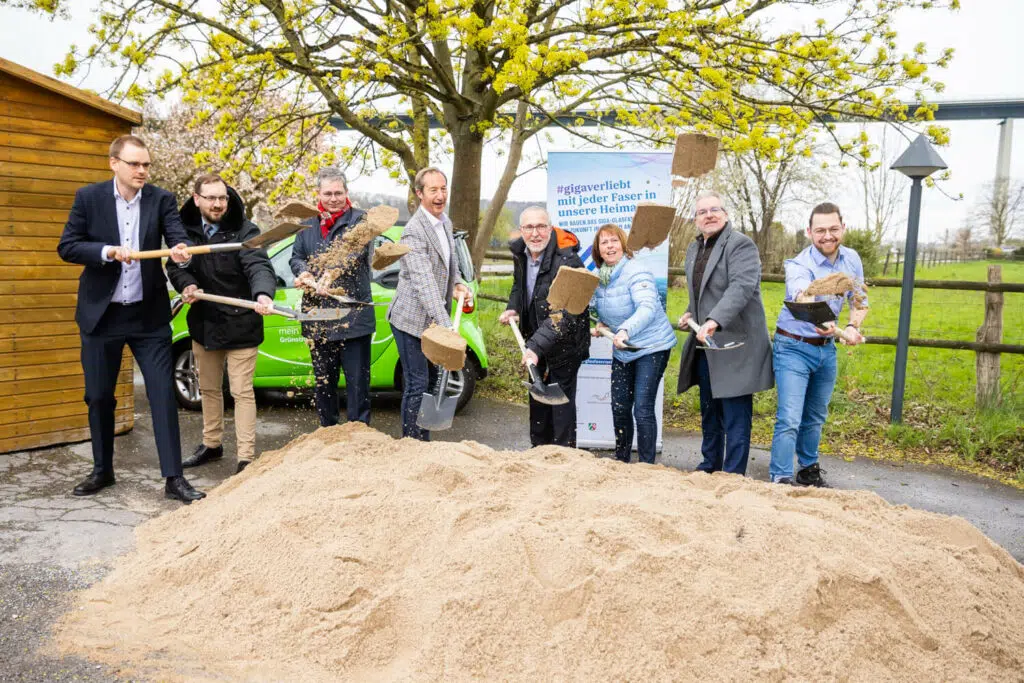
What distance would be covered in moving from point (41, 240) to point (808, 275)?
5.39 m

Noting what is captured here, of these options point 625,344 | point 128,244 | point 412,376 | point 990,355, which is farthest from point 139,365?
point 990,355

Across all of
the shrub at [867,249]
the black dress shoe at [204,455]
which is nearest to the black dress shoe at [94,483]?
the black dress shoe at [204,455]

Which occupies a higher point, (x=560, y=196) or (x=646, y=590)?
(x=560, y=196)

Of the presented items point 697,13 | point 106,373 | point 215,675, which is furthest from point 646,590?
point 697,13

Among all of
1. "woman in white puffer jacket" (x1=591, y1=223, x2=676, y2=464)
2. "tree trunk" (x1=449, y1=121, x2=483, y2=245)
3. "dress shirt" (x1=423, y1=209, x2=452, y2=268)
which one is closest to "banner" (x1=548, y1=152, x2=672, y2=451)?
"woman in white puffer jacket" (x1=591, y1=223, x2=676, y2=464)

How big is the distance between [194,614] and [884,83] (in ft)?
25.0

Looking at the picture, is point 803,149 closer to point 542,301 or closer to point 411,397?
point 542,301

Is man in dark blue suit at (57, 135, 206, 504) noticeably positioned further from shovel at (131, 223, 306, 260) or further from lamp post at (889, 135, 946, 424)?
lamp post at (889, 135, 946, 424)

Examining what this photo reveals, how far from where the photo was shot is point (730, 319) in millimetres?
4840

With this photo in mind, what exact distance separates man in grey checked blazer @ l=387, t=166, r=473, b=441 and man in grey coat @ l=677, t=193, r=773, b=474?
157 centimetres

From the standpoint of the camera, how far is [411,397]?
514 cm

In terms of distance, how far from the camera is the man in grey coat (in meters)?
4.91

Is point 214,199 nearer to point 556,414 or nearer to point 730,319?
point 556,414

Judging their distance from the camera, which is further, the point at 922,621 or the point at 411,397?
the point at 411,397
